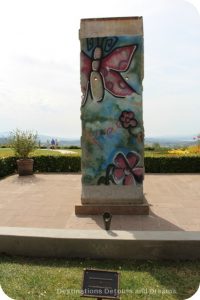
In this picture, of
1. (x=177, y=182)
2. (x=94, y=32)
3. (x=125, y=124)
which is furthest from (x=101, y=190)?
(x=177, y=182)

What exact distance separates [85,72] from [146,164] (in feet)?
26.8

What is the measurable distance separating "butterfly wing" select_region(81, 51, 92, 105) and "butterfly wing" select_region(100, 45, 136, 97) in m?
0.28

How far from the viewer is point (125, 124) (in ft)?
26.5

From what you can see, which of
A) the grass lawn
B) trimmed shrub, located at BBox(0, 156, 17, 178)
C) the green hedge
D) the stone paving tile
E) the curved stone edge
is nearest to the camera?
the grass lawn

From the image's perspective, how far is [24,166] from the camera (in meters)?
14.5

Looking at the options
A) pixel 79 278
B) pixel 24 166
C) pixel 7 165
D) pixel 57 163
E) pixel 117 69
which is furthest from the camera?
pixel 57 163

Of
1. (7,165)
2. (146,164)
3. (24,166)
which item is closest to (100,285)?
(24,166)

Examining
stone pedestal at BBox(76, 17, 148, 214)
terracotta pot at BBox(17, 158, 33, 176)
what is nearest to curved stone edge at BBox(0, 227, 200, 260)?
stone pedestal at BBox(76, 17, 148, 214)

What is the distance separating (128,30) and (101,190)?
135 inches

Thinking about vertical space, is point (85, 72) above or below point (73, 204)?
above

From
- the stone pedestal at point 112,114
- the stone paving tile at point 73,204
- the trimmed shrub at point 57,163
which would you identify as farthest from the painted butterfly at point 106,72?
the trimmed shrub at point 57,163

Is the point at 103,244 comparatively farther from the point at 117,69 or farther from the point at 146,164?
the point at 146,164

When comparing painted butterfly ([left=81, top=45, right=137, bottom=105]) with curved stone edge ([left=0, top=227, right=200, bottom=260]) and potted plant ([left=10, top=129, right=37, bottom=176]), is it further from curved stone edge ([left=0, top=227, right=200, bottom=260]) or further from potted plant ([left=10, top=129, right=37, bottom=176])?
potted plant ([left=10, top=129, right=37, bottom=176])

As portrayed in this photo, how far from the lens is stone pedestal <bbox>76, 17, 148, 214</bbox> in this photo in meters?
7.93
